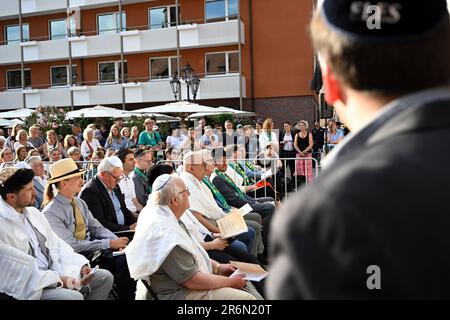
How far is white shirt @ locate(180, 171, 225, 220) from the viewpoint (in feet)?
20.1

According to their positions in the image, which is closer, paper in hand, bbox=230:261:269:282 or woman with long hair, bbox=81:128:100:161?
paper in hand, bbox=230:261:269:282

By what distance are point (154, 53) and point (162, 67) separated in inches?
35.8

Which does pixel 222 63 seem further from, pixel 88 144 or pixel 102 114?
pixel 88 144

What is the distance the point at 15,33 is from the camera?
106ft

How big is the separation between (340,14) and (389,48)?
0.12m

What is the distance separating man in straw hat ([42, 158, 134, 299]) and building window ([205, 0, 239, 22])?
74.0 ft

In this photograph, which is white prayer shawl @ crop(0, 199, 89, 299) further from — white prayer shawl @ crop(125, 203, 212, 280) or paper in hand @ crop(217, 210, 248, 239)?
paper in hand @ crop(217, 210, 248, 239)

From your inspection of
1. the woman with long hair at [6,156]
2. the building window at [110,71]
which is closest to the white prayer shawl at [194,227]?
the woman with long hair at [6,156]

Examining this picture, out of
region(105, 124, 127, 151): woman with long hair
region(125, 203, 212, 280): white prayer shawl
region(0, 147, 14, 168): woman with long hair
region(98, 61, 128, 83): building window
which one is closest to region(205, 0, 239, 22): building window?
region(98, 61, 128, 83): building window

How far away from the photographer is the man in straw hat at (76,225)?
4.95 meters

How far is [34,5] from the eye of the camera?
1211 inches

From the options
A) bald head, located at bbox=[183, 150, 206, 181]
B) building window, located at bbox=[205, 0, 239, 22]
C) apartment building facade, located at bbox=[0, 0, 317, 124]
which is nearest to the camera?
bald head, located at bbox=[183, 150, 206, 181]

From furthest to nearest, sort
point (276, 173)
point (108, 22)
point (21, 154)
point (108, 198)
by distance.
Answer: point (108, 22), point (276, 173), point (21, 154), point (108, 198)

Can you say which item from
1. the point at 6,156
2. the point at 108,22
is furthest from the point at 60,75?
the point at 6,156
